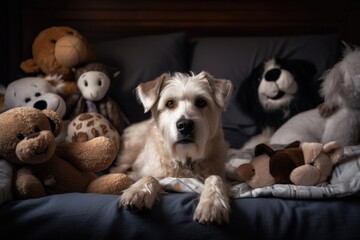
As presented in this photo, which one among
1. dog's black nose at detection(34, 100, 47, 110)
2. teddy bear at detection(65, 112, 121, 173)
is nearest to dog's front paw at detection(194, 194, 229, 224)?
teddy bear at detection(65, 112, 121, 173)

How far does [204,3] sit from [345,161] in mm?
2035

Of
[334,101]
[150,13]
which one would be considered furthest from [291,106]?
[150,13]

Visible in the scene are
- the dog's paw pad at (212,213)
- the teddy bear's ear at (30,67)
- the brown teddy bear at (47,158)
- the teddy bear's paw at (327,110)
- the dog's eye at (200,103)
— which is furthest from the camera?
the teddy bear's ear at (30,67)

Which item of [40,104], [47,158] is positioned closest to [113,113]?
[40,104]

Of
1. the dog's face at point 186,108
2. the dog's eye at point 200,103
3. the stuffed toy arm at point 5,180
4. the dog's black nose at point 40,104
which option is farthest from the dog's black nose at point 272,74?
the stuffed toy arm at point 5,180

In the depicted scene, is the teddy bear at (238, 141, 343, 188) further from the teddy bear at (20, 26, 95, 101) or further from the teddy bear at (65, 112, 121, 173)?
the teddy bear at (20, 26, 95, 101)

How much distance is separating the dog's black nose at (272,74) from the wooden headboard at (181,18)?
791 millimetres

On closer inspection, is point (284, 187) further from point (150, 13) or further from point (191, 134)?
point (150, 13)

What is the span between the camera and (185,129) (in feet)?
5.90

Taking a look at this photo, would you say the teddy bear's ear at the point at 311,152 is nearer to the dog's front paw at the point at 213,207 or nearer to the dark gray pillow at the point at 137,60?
the dog's front paw at the point at 213,207

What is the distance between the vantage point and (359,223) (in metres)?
1.50

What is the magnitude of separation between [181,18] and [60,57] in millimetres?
1180

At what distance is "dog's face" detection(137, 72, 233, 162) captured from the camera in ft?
5.98

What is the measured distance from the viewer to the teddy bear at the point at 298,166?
166cm
